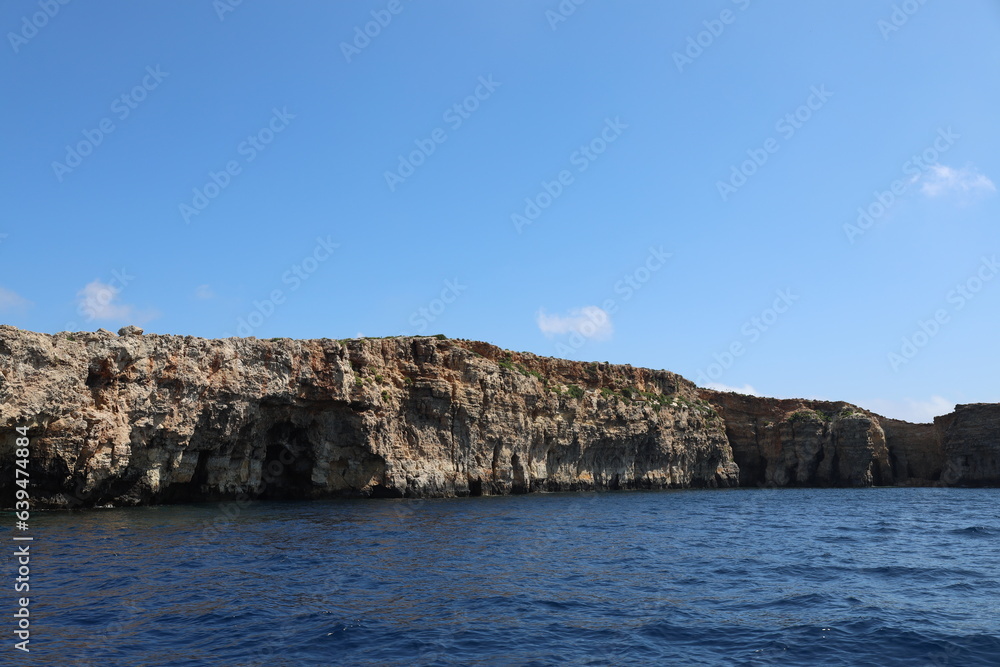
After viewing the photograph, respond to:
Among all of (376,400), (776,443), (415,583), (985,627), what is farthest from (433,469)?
(776,443)

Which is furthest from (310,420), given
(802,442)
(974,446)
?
(974,446)

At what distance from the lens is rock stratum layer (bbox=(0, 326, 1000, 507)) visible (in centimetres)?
3547

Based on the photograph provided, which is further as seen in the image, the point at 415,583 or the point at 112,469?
the point at 112,469

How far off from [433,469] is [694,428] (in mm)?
38583

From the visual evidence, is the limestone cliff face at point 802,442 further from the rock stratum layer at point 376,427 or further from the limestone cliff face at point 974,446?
the limestone cliff face at point 974,446

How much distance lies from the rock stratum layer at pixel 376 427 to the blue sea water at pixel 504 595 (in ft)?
21.7

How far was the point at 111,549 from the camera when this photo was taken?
22.0 m

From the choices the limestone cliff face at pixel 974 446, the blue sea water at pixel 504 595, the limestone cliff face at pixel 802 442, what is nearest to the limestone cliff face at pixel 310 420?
the blue sea water at pixel 504 595

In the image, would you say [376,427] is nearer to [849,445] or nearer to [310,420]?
[310,420]

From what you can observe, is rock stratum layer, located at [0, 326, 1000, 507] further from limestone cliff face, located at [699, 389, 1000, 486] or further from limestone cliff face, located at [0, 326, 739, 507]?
limestone cliff face, located at [699, 389, 1000, 486]

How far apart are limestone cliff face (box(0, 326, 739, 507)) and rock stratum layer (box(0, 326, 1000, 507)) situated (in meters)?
0.10

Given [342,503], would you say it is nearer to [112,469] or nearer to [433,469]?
[433,469]

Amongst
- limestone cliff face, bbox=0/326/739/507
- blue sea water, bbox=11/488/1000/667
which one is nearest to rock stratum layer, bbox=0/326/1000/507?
limestone cliff face, bbox=0/326/739/507

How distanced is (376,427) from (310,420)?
15.1 feet
